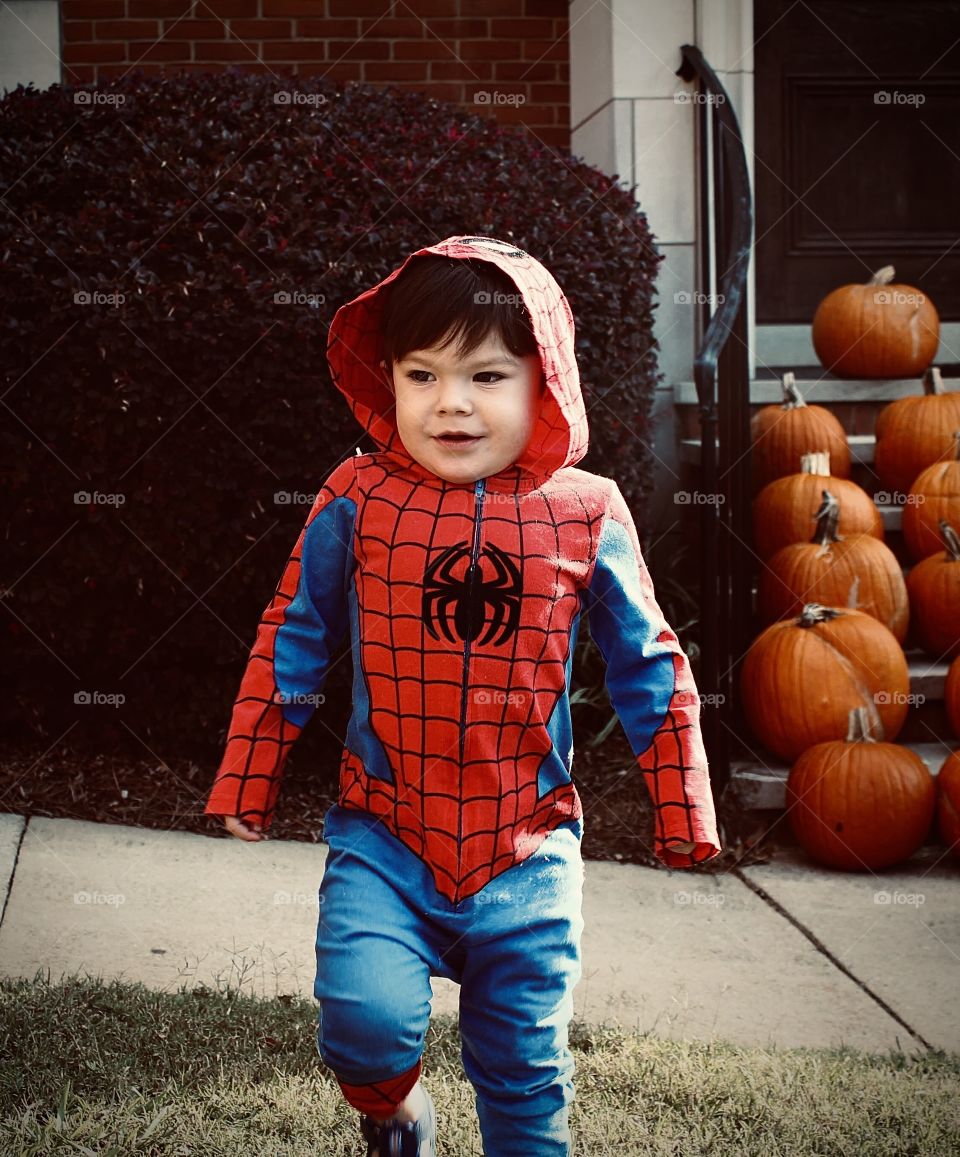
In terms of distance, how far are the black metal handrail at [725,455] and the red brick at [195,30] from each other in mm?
2451

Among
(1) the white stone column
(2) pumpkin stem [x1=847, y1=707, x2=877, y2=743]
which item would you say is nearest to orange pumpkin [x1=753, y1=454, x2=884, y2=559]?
(1) the white stone column

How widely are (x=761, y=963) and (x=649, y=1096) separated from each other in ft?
2.80

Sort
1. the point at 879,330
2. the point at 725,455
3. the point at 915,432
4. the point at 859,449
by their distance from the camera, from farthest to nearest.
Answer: the point at 879,330 < the point at 859,449 < the point at 915,432 < the point at 725,455

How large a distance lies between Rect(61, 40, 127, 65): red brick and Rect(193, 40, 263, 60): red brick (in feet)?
1.32

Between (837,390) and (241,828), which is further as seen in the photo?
(837,390)

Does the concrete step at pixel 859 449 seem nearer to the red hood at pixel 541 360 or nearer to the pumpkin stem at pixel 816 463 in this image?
the pumpkin stem at pixel 816 463

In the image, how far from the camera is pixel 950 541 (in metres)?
4.69

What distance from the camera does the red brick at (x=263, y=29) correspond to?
251 inches

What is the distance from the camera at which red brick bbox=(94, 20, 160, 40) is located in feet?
20.8
